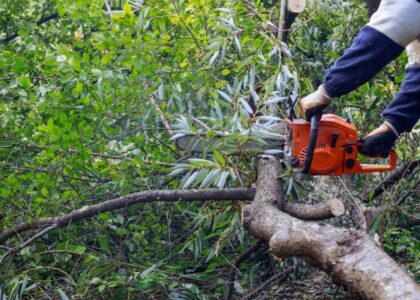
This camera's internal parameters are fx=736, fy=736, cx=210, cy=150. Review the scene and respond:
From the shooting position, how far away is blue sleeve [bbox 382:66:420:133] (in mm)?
2980

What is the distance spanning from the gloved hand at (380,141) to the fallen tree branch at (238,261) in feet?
2.24

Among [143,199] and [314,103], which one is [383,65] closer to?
[314,103]

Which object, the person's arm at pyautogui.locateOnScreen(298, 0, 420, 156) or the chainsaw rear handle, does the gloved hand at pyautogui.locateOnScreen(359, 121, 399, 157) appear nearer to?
the person's arm at pyautogui.locateOnScreen(298, 0, 420, 156)

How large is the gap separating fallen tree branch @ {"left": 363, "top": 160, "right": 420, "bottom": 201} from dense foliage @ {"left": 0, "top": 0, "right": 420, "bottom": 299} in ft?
0.18

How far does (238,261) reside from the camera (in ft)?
11.9

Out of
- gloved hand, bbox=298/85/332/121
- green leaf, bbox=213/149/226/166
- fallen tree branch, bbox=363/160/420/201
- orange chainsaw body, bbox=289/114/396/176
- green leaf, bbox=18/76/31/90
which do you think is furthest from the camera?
green leaf, bbox=18/76/31/90

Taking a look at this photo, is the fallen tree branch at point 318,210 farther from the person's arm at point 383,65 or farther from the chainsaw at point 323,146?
the person's arm at point 383,65

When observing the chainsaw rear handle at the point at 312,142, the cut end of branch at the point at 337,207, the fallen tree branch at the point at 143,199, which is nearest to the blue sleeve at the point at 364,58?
the chainsaw rear handle at the point at 312,142

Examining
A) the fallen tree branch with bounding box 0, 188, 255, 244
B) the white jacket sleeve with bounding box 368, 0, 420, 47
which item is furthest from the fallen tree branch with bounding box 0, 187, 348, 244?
the white jacket sleeve with bounding box 368, 0, 420, 47

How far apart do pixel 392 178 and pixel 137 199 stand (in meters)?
1.28

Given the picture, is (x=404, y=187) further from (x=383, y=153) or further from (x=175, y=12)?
(x=175, y=12)

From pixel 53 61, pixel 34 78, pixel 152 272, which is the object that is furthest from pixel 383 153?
pixel 34 78

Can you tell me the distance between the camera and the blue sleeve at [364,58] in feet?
8.72

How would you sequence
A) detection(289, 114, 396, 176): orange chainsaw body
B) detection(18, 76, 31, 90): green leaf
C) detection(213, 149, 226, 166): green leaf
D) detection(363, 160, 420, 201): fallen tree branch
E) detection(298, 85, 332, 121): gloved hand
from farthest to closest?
detection(18, 76, 31, 90): green leaf
detection(363, 160, 420, 201): fallen tree branch
detection(289, 114, 396, 176): orange chainsaw body
detection(213, 149, 226, 166): green leaf
detection(298, 85, 332, 121): gloved hand
